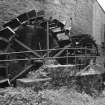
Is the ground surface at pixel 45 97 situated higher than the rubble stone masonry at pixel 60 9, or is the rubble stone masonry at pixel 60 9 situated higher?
the rubble stone masonry at pixel 60 9

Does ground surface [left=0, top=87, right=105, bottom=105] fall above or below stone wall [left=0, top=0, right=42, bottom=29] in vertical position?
below

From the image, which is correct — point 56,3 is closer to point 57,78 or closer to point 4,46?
point 4,46

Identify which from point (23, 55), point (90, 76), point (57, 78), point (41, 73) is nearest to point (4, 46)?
point (23, 55)

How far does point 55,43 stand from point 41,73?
3.42 m

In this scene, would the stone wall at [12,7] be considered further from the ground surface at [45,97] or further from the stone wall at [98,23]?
the stone wall at [98,23]

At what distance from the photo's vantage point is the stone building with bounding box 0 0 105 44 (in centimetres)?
934

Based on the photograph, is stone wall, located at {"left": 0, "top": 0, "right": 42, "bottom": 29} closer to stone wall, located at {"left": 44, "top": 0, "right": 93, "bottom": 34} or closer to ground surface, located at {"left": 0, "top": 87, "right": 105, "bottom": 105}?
stone wall, located at {"left": 44, "top": 0, "right": 93, "bottom": 34}

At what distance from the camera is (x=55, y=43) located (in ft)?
33.2

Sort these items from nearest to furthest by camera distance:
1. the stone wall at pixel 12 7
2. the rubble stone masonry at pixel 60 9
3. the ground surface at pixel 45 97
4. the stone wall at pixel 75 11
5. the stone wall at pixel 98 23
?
the ground surface at pixel 45 97, the stone wall at pixel 12 7, the rubble stone masonry at pixel 60 9, the stone wall at pixel 75 11, the stone wall at pixel 98 23

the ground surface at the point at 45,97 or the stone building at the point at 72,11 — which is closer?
the ground surface at the point at 45,97

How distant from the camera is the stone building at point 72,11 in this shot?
934 centimetres

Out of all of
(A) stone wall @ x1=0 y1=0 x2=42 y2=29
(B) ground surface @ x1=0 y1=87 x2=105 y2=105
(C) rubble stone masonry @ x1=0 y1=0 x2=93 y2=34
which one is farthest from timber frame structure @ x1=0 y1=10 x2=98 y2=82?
(B) ground surface @ x1=0 y1=87 x2=105 y2=105

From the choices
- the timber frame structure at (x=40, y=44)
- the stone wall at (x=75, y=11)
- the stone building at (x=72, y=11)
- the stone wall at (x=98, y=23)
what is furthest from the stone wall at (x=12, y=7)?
the stone wall at (x=98, y=23)

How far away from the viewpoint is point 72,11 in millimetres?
12562
